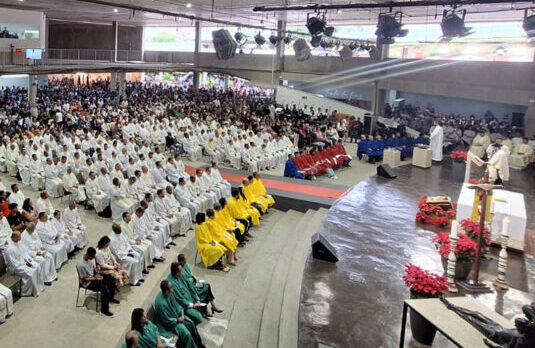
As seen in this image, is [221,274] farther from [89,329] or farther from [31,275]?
[31,275]

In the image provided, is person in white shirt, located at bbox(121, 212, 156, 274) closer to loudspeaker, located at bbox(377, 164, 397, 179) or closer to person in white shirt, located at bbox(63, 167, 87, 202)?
person in white shirt, located at bbox(63, 167, 87, 202)

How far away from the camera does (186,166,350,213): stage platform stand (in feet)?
36.0

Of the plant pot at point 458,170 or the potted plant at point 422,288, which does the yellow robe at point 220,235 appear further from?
the plant pot at point 458,170

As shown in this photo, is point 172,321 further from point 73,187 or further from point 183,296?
point 73,187

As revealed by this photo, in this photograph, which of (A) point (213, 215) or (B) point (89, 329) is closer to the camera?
(B) point (89, 329)

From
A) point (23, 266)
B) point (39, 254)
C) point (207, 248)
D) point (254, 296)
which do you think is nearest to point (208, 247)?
point (207, 248)

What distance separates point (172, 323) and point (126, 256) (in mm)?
2313

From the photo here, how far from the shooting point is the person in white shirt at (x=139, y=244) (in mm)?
8211

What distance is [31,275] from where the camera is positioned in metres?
7.18

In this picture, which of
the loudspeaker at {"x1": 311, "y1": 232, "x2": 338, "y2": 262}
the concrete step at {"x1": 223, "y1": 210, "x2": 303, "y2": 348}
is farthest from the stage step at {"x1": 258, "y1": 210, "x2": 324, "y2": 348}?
the loudspeaker at {"x1": 311, "y1": 232, "x2": 338, "y2": 262}

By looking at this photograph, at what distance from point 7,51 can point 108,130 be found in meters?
6.30

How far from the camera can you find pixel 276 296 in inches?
255

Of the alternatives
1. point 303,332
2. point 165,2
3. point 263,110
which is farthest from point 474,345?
point 263,110

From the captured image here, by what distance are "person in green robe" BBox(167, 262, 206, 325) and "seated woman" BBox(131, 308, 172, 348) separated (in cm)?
80
